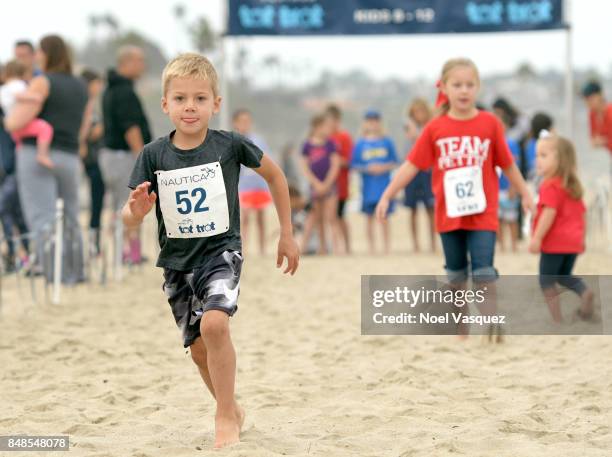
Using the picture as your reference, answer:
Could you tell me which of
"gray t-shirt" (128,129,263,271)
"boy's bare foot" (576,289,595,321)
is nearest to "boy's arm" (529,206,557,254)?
"boy's bare foot" (576,289,595,321)

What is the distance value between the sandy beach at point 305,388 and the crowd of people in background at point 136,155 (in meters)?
0.83

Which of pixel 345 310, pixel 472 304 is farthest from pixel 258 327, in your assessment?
pixel 472 304

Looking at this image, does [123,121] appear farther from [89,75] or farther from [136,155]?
[89,75]

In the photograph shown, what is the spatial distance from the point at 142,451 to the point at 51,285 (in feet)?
17.7

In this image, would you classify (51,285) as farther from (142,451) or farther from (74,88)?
(142,451)

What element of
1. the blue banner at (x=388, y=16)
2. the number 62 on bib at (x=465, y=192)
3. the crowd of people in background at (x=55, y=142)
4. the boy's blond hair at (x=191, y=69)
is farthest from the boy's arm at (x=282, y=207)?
the blue banner at (x=388, y=16)

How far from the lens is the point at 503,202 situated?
12.6 meters

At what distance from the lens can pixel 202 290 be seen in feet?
14.0

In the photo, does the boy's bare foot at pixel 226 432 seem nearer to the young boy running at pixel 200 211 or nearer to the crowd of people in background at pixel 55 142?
the young boy running at pixel 200 211

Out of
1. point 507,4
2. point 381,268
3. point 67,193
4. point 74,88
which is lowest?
point 381,268

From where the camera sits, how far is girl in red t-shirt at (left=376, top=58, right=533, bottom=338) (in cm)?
645

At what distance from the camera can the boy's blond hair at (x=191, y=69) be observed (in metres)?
4.26

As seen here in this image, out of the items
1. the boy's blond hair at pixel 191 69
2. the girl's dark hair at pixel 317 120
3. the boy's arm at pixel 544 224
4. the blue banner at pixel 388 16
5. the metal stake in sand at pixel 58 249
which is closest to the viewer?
the boy's blond hair at pixel 191 69

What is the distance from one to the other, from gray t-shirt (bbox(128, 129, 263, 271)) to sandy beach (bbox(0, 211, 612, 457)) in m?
0.74
